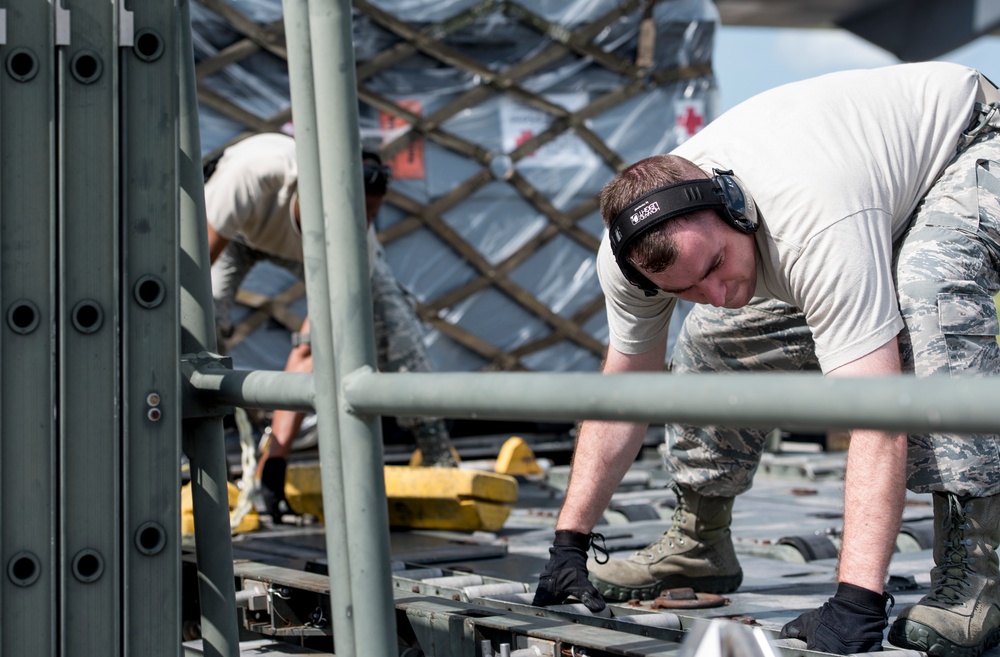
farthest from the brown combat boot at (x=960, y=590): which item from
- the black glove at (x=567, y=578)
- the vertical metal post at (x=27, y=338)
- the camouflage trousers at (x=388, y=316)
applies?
the camouflage trousers at (x=388, y=316)

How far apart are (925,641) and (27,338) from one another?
53.1 inches

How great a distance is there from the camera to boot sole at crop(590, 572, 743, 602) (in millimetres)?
2656

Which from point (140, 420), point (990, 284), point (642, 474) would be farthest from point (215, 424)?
point (642, 474)

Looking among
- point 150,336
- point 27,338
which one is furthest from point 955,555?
point 27,338

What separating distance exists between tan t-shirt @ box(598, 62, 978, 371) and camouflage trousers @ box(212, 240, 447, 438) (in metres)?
2.60

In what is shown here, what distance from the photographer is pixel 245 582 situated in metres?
2.54

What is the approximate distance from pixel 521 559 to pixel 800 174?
1415 mm

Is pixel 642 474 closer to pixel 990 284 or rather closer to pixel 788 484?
pixel 788 484

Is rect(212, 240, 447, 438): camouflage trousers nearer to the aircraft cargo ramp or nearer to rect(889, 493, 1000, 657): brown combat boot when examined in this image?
the aircraft cargo ramp

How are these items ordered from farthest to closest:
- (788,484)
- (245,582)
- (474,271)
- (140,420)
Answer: (474,271) < (788,484) < (245,582) < (140,420)

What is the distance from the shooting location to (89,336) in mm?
1688

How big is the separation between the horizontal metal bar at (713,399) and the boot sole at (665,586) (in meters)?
1.44

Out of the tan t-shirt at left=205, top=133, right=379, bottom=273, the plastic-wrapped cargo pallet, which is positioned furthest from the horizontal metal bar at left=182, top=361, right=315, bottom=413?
the plastic-wrapped cargo pallet

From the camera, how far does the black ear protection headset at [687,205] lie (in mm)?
1941
